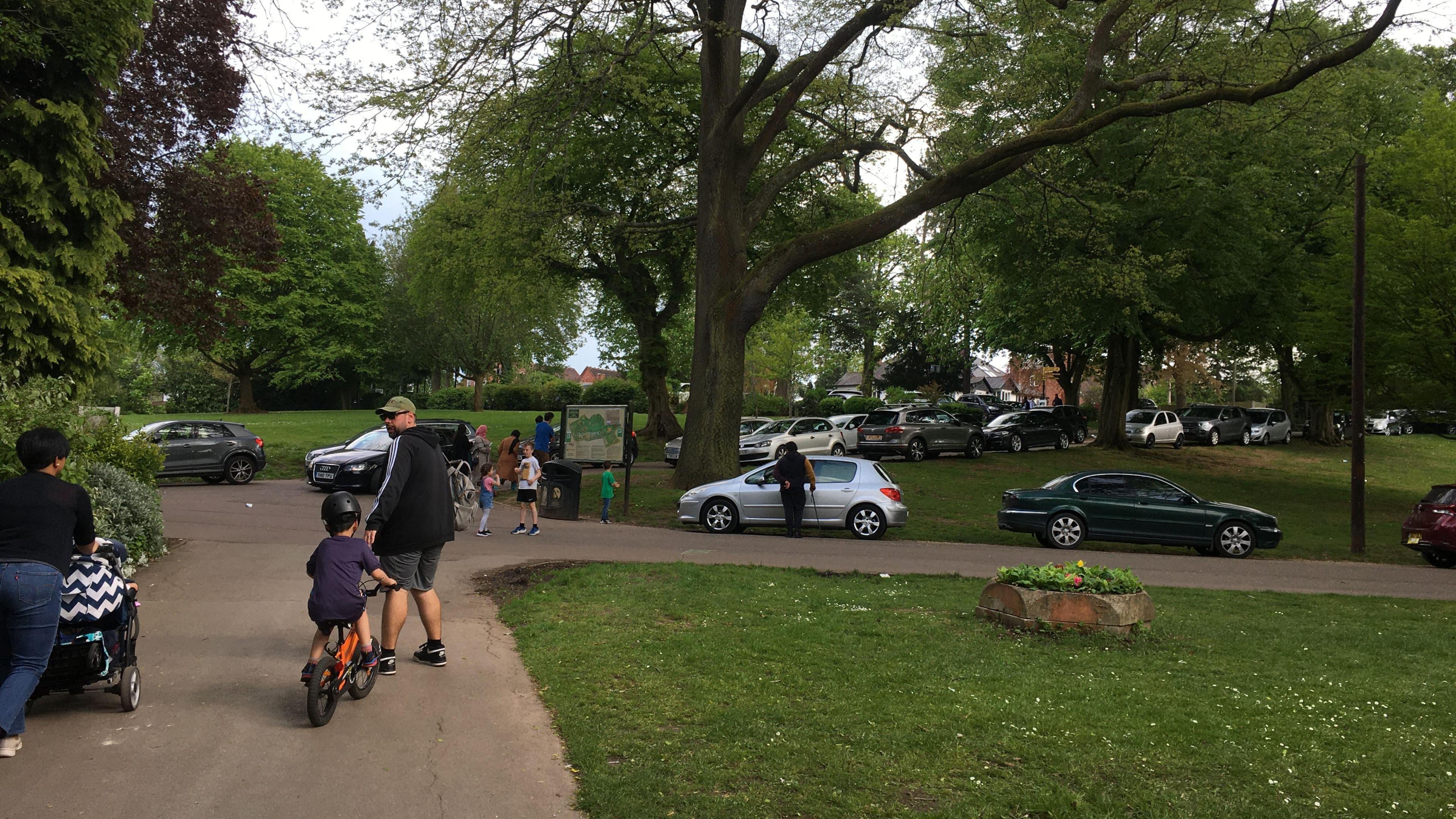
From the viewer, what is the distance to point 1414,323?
22406 millimetres

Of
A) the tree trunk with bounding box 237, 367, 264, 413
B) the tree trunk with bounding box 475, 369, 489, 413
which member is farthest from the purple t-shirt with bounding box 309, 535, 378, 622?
the tree trunk with bounding box 237, 367, 264, 413

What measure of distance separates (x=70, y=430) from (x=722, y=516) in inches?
424

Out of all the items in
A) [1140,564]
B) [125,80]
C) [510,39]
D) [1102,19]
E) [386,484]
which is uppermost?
[1102,19]

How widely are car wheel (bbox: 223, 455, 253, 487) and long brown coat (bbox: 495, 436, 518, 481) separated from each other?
7710 mm

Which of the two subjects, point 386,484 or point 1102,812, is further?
point 386,484

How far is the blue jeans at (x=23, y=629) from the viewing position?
5.07 m

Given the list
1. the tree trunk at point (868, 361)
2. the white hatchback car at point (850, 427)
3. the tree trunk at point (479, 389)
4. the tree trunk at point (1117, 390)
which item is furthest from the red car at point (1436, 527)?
the tree trunk at point (479, 389)

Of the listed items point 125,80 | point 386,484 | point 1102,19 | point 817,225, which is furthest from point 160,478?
point 1102,19

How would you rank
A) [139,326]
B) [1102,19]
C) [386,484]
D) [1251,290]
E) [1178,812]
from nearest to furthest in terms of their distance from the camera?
1. [1178,812]
2. [386,484]
3. [1102,19]
4. [1251,290]
5. [139,326]

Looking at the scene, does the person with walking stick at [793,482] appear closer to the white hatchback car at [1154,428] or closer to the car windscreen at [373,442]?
the car windscreen at [373,442]

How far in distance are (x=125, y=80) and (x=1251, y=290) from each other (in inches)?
1181

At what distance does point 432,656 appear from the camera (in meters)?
7.42

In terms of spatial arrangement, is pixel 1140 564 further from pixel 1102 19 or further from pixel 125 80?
pixel 125 80

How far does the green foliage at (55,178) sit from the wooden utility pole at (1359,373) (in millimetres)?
20178
